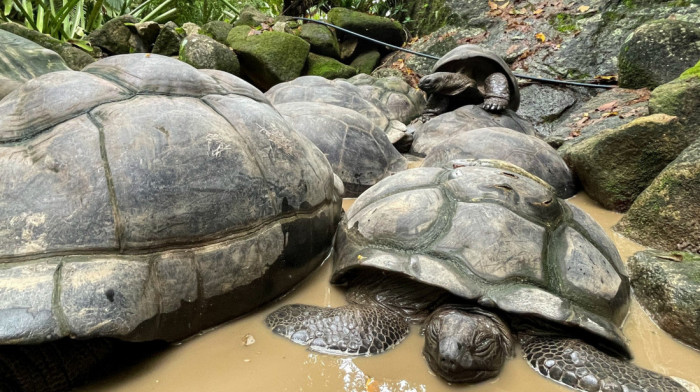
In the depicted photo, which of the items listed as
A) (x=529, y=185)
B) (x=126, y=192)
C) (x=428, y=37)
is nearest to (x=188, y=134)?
(x=126, y=192)

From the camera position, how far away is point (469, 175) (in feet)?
8.07

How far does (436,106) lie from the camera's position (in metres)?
6.74

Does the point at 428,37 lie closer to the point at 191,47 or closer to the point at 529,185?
the point at 191,47

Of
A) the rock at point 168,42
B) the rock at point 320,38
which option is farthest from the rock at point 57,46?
the rock at point 320,38

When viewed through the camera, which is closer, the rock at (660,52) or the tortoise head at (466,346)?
the tortoise head at (466,346)

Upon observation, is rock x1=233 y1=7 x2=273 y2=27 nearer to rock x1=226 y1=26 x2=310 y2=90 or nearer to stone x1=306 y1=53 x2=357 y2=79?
rock x1=226 y1=26 x2=310 y2=90

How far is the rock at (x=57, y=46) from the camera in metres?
6.63

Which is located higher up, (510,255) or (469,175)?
(469,175)

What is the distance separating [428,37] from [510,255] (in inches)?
338

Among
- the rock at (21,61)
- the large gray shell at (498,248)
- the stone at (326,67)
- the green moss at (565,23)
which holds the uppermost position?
the green moss at (565,23)

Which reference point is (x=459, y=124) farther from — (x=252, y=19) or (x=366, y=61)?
(x=252, y=19)

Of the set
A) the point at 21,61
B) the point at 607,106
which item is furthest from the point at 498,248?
the point at 607,106

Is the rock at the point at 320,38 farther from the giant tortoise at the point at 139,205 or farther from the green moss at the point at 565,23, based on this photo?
the giant tortoise at the point at 139,205

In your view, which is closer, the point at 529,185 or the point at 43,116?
the point at 43,116
